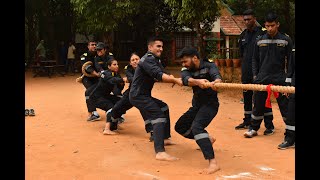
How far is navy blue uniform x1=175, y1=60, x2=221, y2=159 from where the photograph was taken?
5.36 meters

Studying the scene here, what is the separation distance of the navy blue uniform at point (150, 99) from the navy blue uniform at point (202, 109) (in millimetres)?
336

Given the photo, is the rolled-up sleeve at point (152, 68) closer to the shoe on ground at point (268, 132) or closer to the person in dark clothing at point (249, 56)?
the person in dark clothing at point (249, 56)

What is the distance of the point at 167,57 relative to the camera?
93.6 feet

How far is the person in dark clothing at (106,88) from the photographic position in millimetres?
8117

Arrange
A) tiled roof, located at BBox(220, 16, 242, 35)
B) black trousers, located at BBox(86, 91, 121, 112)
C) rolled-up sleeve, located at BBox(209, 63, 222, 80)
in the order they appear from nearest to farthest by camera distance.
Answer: rolled-up sleeve, located at BBox(209, 63, 222, 80) → black trousers, located at BBox(86, 91, 121, 112) → tiled roof, located at BBox(220, 16, 242, 35)

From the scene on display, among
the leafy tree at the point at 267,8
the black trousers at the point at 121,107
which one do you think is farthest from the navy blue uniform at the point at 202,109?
the leafy tree at the point at 267,8

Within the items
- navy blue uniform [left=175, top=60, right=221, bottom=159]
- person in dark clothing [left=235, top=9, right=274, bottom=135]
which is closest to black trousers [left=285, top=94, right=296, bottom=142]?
person in dark clothing [left=235, top=9, right=274, bottom=135]

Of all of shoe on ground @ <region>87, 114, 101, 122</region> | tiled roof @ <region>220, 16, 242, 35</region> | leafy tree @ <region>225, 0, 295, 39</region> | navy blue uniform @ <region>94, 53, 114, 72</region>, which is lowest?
shoe on ground @ <region>87, 114, 101, 122</region>

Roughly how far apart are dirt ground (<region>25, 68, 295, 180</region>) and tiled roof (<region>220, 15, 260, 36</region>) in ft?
65.6

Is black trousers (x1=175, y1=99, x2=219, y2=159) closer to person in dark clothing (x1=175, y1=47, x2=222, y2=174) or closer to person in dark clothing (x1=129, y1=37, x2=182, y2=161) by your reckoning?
person in dark clothing (x1=175, y1=47, x2=222, y2=174)

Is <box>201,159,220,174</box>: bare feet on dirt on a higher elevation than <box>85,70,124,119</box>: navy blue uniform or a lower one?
lower

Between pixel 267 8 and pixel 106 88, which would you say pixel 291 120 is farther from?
pixel 267 8

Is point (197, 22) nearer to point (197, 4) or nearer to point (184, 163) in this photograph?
point (197, 4)
